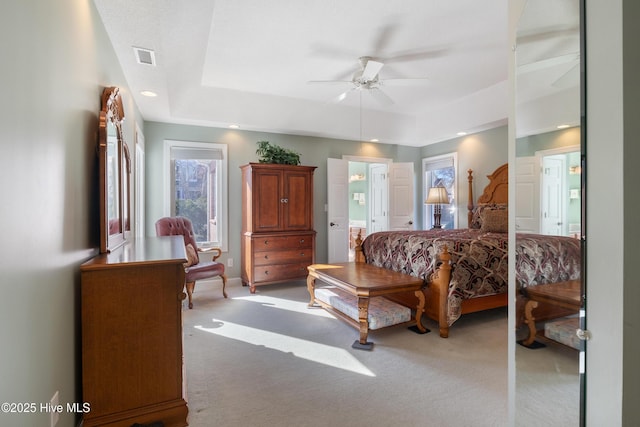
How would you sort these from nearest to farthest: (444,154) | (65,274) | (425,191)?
1. (65,274)
2. (444,154)
3. (425,191)

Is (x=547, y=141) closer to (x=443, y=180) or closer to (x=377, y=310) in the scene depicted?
(x=377, y=310)

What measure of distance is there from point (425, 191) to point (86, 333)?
19.5ft

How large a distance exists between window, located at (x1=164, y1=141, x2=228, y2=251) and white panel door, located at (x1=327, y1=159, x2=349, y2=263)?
175cm

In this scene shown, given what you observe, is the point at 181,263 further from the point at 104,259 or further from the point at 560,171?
the point at 560,171

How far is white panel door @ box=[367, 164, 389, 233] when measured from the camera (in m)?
6.16

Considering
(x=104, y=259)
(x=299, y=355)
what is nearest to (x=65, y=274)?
(x=104, y=259)

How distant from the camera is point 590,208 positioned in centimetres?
78

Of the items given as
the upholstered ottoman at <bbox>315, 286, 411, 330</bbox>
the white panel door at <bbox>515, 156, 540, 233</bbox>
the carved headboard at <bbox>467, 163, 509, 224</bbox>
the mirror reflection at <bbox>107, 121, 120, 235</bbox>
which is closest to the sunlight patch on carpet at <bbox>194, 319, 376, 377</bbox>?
the upholstered ottoman at <bbox>315, 286, 411, 330</bbox>

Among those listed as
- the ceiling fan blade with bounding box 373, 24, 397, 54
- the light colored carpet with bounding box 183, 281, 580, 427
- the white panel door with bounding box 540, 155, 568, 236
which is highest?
the ceiling fan blade with bounding box 373, 24, 397, 54

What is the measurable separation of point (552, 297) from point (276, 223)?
3922 mm

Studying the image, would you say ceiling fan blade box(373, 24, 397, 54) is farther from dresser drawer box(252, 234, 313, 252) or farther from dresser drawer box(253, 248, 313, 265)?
dresser drawer box(253, 248, 313, 265)

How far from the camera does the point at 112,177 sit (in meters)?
2.11

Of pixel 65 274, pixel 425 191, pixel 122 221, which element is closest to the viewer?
pixel 65 274

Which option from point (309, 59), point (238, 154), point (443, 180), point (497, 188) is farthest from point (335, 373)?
point (443, 180)
